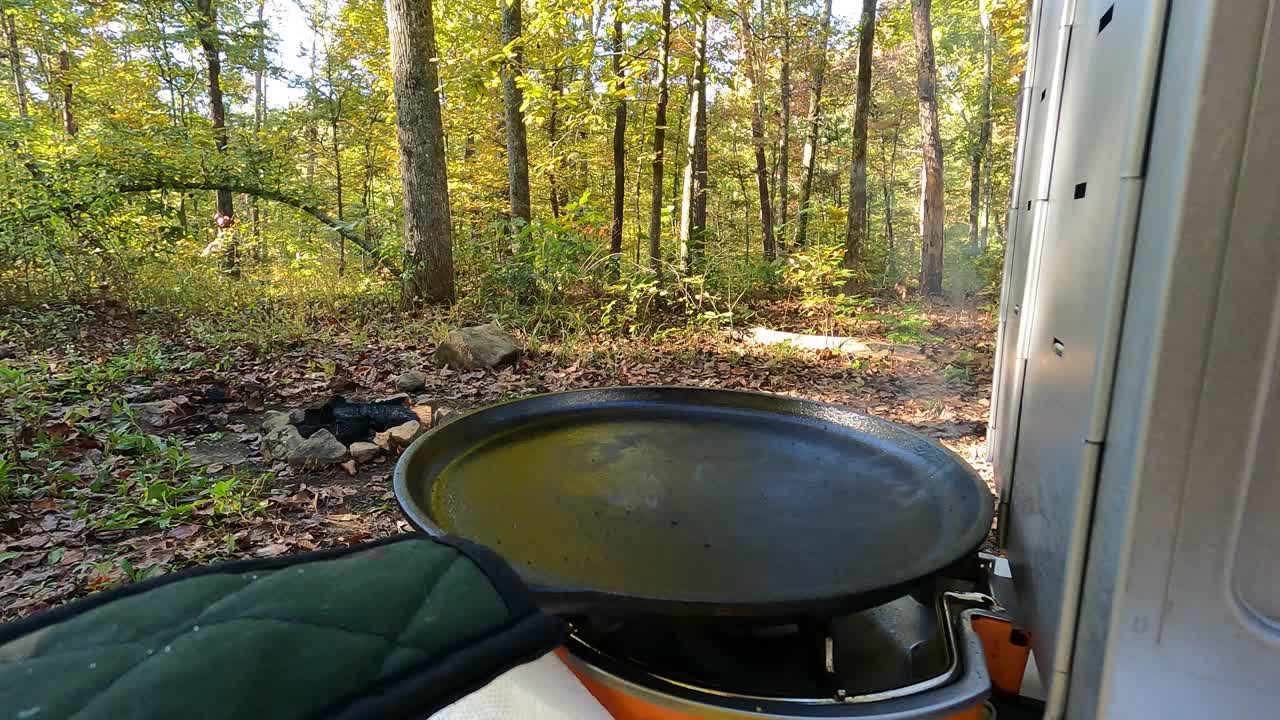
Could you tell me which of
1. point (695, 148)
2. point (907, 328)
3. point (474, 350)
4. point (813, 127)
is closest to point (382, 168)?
point (813, 127)

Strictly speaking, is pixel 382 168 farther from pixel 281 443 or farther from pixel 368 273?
pixel 281 443

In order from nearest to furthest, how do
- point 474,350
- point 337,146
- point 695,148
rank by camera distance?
point 474,350
point 695,148
point 337,146

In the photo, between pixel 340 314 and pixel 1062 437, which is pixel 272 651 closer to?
pixel 1062 437

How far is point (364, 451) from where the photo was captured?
3.16 metres

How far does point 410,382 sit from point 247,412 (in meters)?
0.97

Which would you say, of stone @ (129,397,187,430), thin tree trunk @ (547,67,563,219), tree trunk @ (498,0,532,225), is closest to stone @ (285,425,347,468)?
stone @ (129,397,187,430)

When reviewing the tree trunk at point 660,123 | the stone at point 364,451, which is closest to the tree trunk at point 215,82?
the tree trunk at point 660,123

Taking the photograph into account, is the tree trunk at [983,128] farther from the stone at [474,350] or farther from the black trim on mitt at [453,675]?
the black trim on mitt at [453,675]

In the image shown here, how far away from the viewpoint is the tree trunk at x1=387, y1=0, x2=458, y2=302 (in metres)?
6.03

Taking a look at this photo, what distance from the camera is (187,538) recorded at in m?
2.37

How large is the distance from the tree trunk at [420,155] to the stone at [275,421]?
2955 millimetres

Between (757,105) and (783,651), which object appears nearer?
(783,651)

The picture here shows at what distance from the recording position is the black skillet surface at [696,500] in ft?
3.47

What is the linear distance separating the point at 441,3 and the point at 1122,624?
10.7 meters
